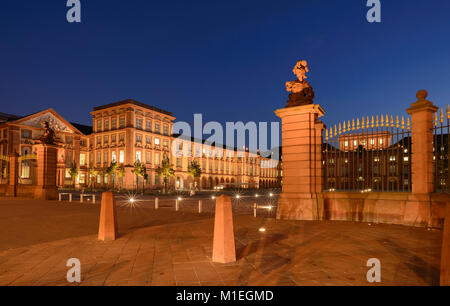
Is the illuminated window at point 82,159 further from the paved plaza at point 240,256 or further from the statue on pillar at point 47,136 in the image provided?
the paved plaza at point 240,256

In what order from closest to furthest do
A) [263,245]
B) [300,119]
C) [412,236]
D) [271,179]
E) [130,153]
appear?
1. [263,245]
2. [412,236]
3. [300,119]
4. [130,153]
5. [271,179]

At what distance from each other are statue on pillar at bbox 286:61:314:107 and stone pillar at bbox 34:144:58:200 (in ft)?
65.1

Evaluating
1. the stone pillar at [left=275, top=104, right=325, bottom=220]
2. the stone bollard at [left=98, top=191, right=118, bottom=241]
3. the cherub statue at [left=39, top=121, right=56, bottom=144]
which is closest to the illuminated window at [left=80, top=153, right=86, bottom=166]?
the cherub statue at [left=39, top=121, right=56, bottom=144]

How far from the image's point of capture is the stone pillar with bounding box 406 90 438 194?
8883mm

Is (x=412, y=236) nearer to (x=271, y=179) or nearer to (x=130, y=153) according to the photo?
(x=130, y=153)

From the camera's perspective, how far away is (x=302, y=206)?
10523mm

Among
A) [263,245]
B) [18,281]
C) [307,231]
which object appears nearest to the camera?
[18,281]

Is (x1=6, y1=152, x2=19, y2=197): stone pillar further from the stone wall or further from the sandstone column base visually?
the sandstone column base

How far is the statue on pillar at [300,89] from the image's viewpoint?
1080 cm

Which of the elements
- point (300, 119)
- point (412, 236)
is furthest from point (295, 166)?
point (412, 236)

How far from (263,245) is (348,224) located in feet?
14.3

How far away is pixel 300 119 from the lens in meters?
10.6

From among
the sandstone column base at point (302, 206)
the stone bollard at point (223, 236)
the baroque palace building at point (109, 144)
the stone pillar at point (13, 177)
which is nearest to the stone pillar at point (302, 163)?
the sandstone column base at point (302, 206)

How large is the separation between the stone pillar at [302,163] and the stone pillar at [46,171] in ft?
63.8
